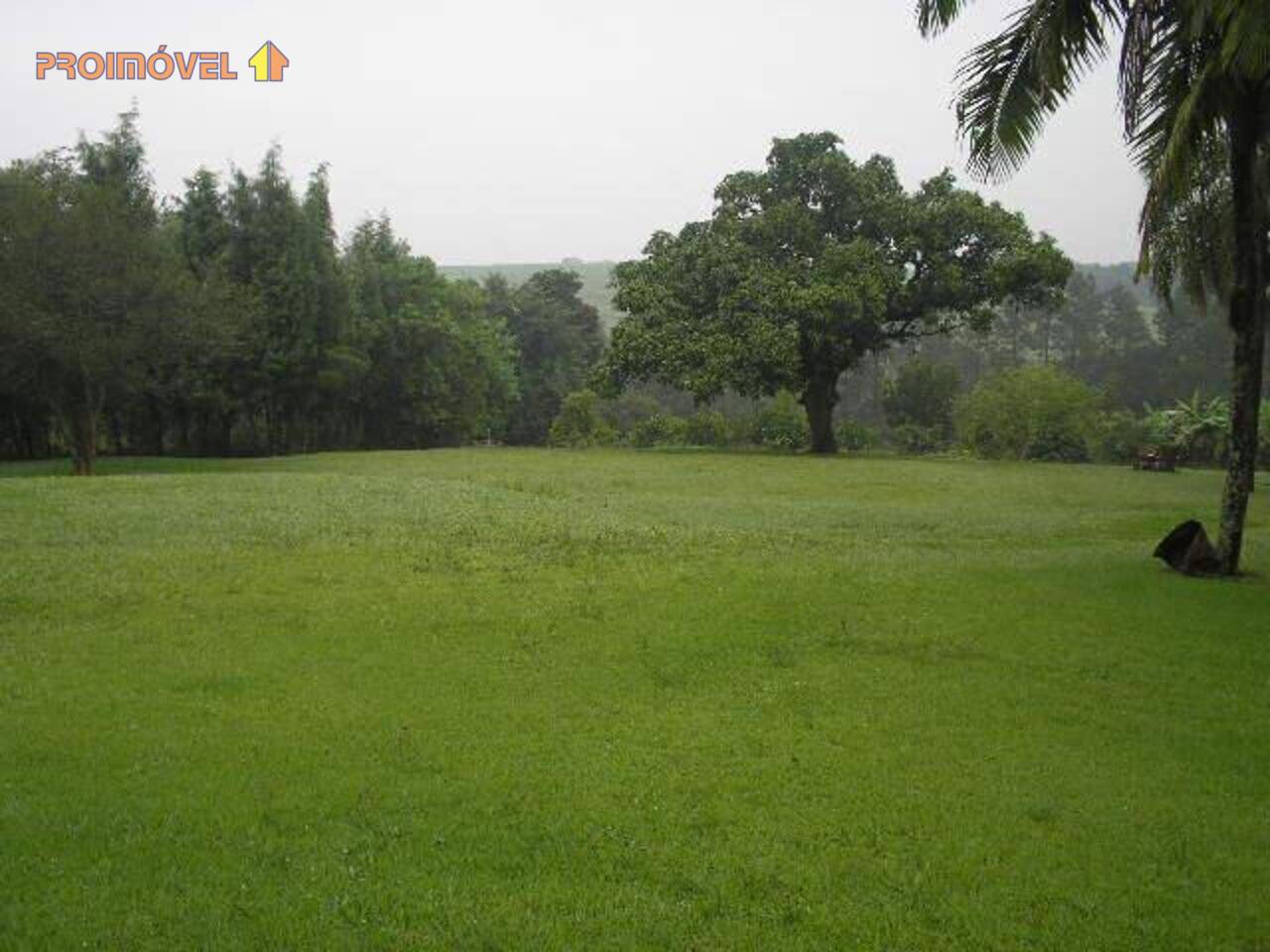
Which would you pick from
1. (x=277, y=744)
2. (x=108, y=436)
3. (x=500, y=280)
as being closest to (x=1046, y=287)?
(x=277, y=744)

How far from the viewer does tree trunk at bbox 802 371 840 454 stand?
36188 mm

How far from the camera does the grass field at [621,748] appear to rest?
14.7ft

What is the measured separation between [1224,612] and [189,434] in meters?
42.2

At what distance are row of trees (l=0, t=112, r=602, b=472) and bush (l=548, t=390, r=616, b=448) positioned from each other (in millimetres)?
6108

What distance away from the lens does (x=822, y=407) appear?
36.6 metres

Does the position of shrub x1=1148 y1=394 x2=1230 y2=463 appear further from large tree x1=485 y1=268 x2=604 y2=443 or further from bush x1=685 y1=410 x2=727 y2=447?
large tree x1=485 y1=268 x2=604 y2=443

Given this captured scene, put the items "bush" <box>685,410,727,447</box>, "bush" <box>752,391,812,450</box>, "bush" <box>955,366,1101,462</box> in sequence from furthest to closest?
"bush" <box>685,410,727,447</box>
"bush" <box>752,391,812,450</box>
"bush" <box>955,366,1101,462</box>

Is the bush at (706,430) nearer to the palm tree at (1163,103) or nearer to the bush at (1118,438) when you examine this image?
the bush at (1118,438)

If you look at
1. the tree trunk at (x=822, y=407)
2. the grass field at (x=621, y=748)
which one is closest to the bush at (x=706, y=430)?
the tree trunk at (x=822, y=407)

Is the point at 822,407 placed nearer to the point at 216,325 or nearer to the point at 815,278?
the point at 815,278

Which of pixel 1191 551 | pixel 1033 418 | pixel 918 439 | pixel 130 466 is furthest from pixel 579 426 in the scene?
pixel 1191 551

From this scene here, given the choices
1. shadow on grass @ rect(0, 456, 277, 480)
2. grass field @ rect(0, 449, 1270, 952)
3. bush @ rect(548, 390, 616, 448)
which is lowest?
grass field @ rect(0, 449, 1270, 952)

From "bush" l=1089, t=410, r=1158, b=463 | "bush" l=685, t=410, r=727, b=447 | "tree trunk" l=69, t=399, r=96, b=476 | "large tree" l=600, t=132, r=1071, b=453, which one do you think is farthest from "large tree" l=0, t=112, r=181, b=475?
"bush" l=1089, t=410, r=1158, b=463

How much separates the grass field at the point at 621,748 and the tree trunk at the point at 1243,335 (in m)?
0.91
